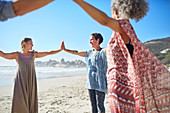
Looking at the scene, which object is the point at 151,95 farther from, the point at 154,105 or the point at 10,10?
the point at 10,10

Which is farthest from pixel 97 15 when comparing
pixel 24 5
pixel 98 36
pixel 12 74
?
pixel 12 74

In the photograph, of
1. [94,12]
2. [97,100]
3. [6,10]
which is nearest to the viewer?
[6,10]

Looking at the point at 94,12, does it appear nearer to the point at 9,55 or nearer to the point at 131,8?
the point at 131,8

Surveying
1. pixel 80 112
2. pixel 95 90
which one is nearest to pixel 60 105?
pixel 80 112

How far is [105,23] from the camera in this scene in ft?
5.21

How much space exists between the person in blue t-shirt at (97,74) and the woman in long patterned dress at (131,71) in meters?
1.41

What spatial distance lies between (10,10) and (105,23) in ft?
2.83

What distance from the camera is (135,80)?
5.44 feet

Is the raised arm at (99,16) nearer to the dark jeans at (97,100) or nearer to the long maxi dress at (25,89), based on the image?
the dark jeans at (97,100)

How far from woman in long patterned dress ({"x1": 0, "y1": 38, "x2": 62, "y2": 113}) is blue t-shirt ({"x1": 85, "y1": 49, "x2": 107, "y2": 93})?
138 cm

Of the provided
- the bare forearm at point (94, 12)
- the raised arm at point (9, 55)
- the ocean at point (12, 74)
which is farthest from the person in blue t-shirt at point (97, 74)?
the ocean at point (12, 74)

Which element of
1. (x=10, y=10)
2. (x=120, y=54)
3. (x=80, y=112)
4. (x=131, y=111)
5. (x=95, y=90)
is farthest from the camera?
(x=80, y=112)

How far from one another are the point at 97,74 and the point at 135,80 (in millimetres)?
1634

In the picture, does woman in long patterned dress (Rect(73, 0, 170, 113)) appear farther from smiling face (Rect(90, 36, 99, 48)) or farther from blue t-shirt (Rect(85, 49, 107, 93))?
smiling face (Rect(90, 36, 99, 48))
